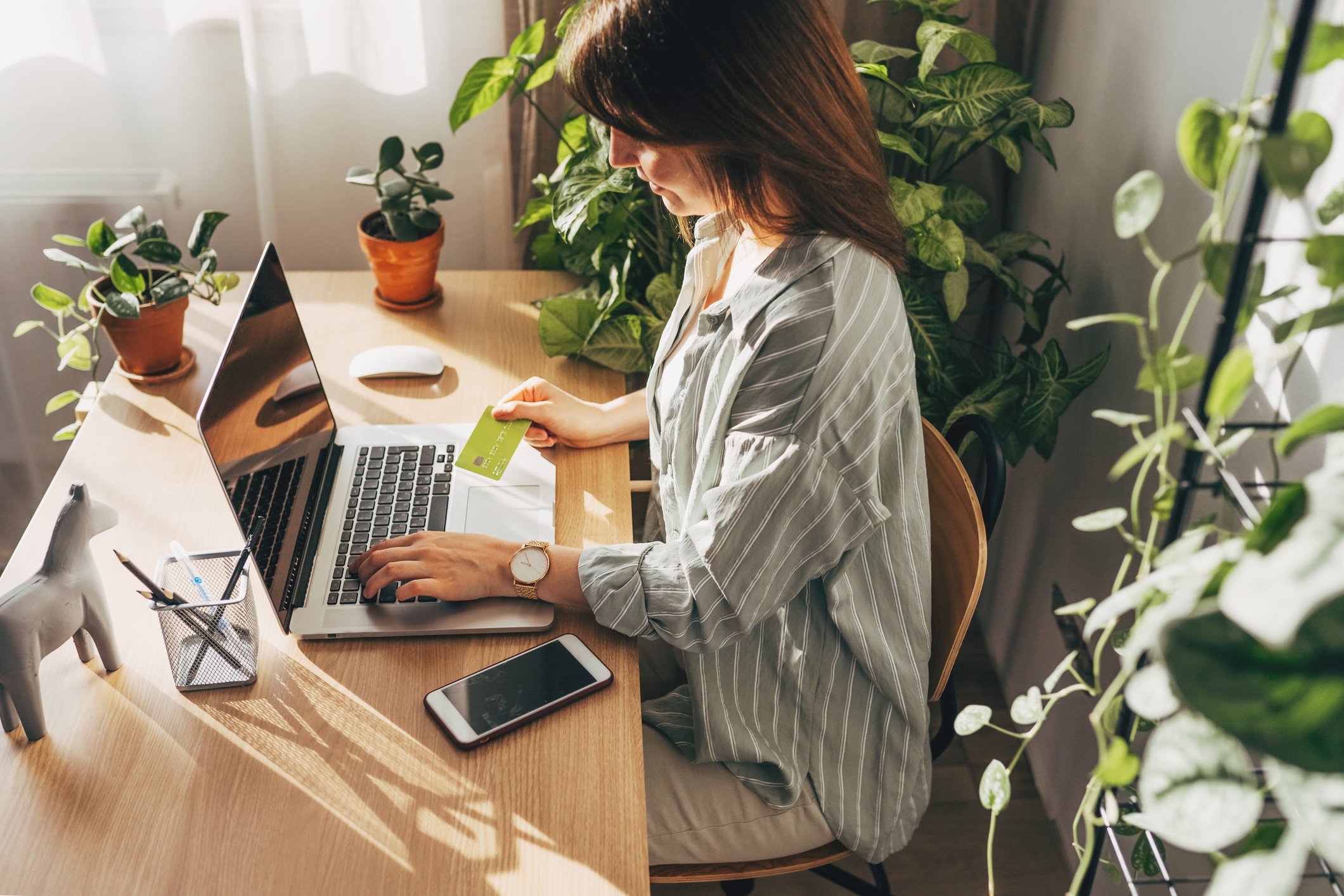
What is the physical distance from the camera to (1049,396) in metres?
1.38

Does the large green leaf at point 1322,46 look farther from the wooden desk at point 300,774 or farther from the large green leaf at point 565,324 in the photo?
the large green leaf at point 565,324

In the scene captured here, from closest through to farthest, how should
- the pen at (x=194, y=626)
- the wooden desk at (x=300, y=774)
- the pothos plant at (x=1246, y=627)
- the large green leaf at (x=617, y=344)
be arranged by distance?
1. the pothos plant at (x=1246, y=627)
2. the wooden desk at (x=300, y=774)
3. the pen at (x=194, y=626)
4. the large green leaf at (x=617, y=344)

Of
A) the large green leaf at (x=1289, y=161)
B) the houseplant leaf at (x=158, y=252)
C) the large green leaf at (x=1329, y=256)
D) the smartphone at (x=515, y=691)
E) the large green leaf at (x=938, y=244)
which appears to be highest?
the large green leaf at (x=1289, y=161)

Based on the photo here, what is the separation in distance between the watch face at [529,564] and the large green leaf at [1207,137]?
28.5 inches

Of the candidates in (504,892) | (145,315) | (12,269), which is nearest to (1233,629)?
(504,892)

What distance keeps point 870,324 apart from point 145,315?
965 millimetres

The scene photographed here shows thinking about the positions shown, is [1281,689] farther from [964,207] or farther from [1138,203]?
[964,207]

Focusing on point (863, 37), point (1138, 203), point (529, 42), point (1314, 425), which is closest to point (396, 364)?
point (529, 42)

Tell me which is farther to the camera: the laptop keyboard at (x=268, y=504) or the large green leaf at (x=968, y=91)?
the large green leaf at (x=968, y=91)

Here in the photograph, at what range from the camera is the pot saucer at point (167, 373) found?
1382mm

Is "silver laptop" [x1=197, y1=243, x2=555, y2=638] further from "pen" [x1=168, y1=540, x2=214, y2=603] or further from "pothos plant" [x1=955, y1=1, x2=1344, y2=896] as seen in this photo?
"pothos plant" [x1=955, y1=1, x2=1344, y2=896]

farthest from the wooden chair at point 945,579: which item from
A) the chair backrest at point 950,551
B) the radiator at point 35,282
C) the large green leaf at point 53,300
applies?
the radiator at point 35,282

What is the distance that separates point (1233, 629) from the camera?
0.37 metres

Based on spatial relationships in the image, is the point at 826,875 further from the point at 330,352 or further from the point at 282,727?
the point at 330,352
